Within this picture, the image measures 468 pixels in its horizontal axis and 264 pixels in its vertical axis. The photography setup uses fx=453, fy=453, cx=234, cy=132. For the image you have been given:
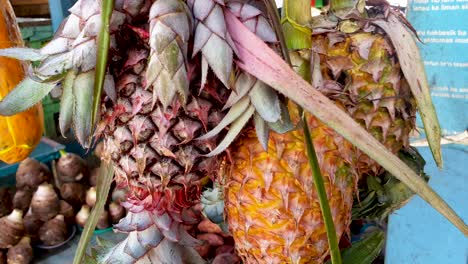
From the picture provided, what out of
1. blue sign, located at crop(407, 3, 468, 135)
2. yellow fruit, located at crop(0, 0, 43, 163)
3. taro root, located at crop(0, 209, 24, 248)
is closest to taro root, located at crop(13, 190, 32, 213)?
taro root, located at crop(0, 209, 24, 248)

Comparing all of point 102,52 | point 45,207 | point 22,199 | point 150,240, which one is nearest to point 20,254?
point 45,207

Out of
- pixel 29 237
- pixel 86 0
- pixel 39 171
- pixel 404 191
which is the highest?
pixel 86 0

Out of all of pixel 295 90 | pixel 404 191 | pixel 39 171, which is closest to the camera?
pixel 295 90

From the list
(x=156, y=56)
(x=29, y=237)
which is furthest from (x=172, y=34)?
(x=29, y=237)

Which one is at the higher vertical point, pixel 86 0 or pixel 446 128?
pixel 86 0

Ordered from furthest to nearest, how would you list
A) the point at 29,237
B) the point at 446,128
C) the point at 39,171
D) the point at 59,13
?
the point at 39,171 < the point at 29,237 < the point at 59,13 < the point at 446,128

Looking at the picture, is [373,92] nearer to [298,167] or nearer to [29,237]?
[298,167]

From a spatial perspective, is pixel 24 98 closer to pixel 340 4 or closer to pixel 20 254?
pixel 340 4
